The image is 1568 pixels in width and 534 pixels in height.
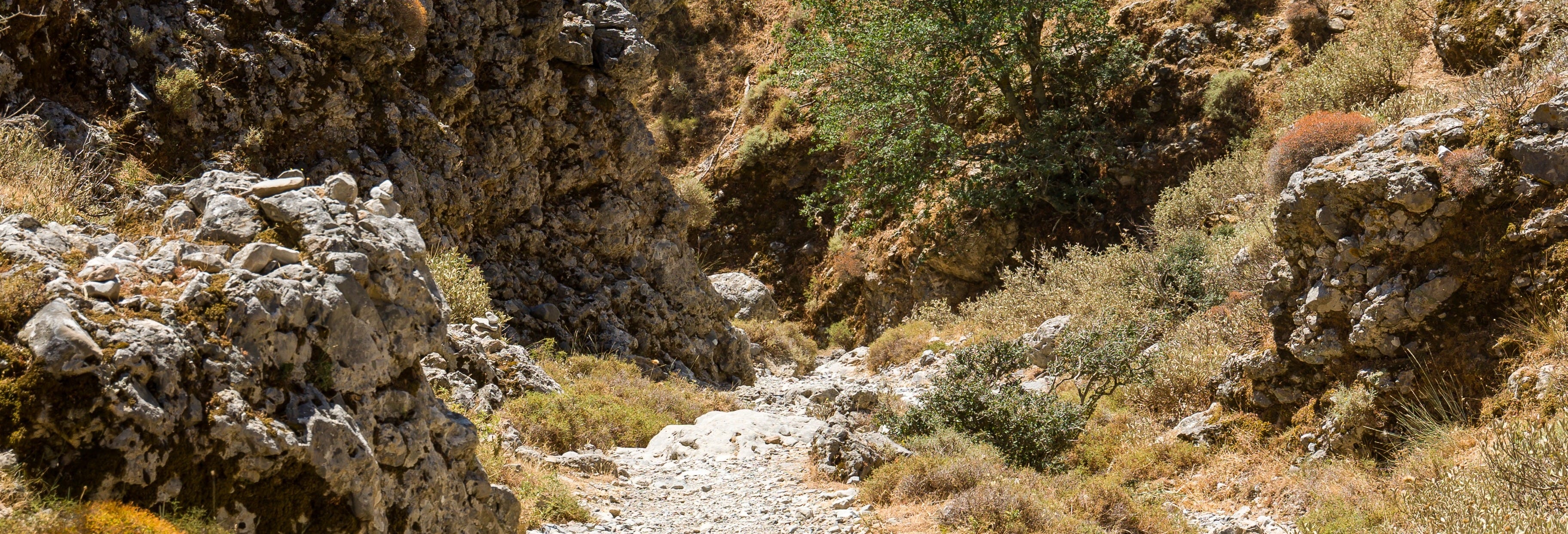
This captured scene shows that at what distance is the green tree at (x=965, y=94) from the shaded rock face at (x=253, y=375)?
13170 millimetres

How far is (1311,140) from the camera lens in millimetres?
11391

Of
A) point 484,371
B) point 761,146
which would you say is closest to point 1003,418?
point 484,371

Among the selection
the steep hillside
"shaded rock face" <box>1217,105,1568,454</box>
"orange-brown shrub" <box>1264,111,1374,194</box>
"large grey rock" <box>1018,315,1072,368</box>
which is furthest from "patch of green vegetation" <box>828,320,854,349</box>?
"shaded rock face" <box>1217,105,1568,454</box>

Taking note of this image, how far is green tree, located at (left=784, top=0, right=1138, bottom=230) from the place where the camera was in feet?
56.2

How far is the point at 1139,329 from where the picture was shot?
11062mm

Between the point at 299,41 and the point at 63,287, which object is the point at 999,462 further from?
the point at 299,41

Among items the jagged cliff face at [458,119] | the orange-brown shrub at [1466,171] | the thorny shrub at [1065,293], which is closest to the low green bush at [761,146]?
the thorny shrub at [1065,293]

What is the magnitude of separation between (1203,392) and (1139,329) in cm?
207

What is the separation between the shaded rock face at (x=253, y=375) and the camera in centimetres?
329

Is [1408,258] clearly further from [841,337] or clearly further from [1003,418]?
[841,337]

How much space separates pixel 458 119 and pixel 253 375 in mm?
8267

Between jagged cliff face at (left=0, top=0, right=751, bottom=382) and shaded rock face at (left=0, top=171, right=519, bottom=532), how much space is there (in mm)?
4135

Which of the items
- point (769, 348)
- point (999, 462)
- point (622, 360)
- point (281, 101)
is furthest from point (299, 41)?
point (769, 348)

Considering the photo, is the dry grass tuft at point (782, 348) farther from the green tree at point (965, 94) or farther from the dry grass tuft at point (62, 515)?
the dry grass tuft at point (62, 515)
